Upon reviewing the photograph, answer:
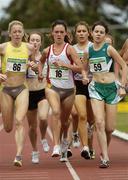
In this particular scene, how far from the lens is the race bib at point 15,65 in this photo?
1312cm

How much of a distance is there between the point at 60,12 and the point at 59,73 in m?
67.0

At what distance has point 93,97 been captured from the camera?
13031 millimetres

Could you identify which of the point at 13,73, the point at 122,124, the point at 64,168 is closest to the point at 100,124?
the point at 64,168

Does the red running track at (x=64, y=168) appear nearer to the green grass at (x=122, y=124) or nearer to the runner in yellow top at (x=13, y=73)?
the runner in yellow top at (x=13, y=73)

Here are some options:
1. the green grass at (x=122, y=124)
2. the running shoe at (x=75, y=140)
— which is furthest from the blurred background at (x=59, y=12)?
the running shoe at (x=75, y=140)

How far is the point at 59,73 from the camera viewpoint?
1331 cm

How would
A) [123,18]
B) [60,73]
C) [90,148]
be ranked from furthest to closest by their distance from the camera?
[123,18] → [90,148] → [60,73]

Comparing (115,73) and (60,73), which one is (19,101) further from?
(115,73)

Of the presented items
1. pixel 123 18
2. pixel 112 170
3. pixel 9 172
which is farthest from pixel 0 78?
pixel 123 18

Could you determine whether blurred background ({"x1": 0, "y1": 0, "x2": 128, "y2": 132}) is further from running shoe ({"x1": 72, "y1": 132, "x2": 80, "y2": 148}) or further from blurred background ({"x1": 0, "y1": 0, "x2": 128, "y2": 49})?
running shoe ({"x1": 72, "y1": 132, "x2": 80, "y2": 148})

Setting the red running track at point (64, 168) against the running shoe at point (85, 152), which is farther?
the running shoe at point (85, 152)

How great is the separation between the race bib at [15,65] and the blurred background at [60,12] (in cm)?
6220

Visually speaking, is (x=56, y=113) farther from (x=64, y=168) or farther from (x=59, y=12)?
(x=59, y=12)

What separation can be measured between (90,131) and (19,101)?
2155mm
